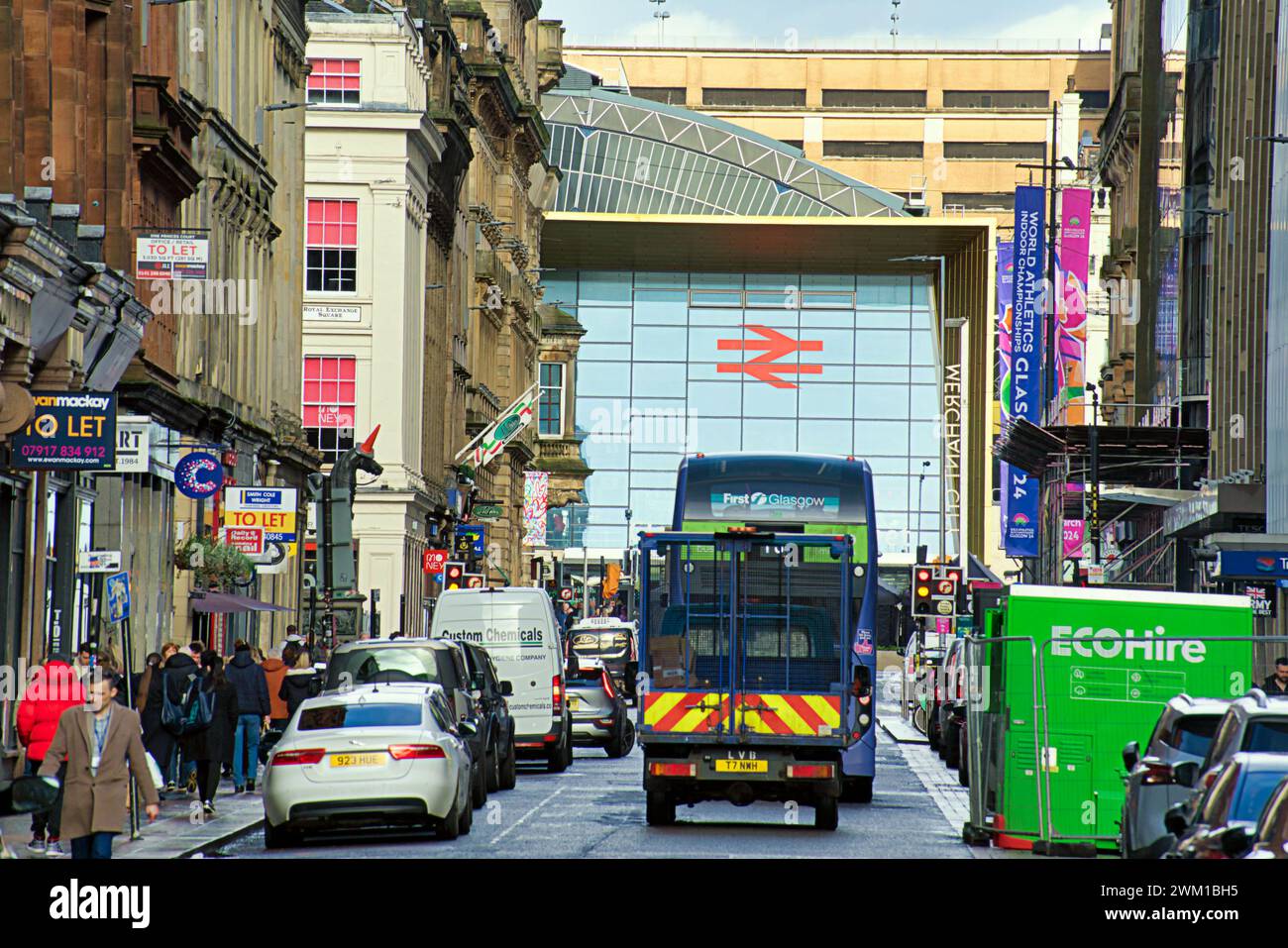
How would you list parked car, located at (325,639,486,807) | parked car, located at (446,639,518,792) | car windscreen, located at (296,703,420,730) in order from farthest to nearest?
parked car, located at (446,639,518,792) < parked car, located at (325,639,486,807) < car windscreen, located at (296,703,420,730)

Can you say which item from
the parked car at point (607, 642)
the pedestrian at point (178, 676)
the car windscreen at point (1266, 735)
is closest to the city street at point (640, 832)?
the pedestrian at point (178, 676)

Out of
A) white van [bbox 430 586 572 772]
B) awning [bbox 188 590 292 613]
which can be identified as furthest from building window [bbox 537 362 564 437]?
white van [bbox 430 586 572 772]

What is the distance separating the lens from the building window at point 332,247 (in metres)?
68.7

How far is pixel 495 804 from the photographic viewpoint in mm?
27312

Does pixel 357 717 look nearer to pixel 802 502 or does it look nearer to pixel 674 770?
pixel 674 770

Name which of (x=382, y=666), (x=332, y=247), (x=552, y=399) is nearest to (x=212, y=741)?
(x=382, y=666)

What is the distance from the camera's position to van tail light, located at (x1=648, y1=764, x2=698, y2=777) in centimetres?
2370

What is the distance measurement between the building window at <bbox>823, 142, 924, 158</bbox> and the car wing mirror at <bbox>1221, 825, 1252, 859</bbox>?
140614 mm

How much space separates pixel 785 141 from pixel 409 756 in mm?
131342

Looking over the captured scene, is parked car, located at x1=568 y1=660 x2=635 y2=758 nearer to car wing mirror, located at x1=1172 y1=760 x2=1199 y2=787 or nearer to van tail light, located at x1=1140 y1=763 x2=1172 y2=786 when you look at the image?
van tail light, located at x1=1140 y1=763 x2=1172 y2=786

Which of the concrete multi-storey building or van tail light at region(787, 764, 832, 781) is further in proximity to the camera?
the concrete multi-storey building

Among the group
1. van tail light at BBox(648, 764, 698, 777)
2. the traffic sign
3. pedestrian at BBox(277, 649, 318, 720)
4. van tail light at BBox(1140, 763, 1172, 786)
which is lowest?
van tail light at BBox(648, 764, 698, 777)

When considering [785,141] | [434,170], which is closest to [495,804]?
[434,170]

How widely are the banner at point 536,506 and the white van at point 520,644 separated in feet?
203
